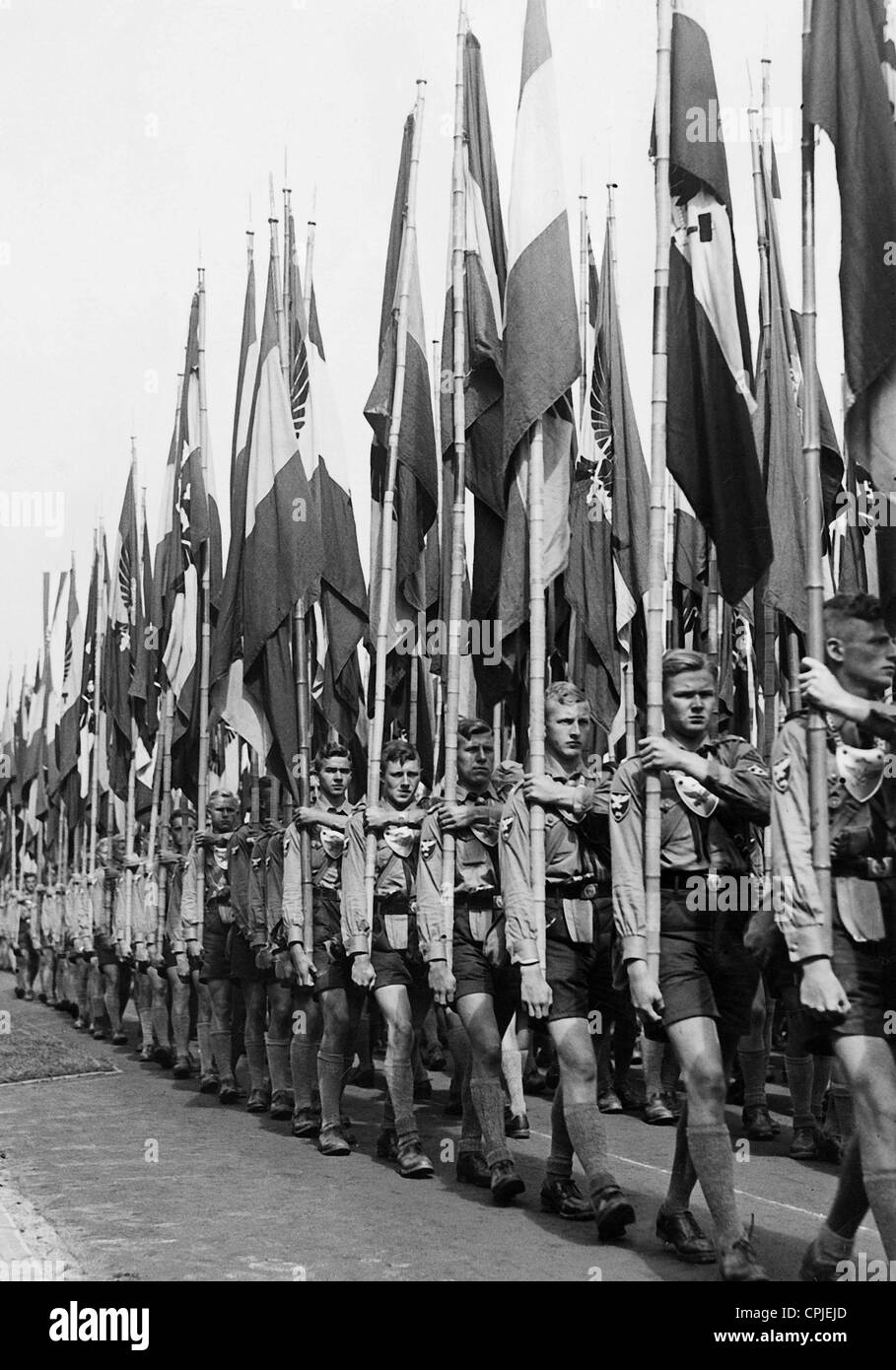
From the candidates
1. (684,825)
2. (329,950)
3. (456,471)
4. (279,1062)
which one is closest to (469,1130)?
(329,950)

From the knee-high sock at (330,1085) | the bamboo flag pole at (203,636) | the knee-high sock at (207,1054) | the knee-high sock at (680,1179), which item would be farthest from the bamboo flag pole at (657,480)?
the bamboo flag pole at (203,636)

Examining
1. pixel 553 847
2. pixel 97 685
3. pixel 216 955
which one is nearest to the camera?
pixel 553 847

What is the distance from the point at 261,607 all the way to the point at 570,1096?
6921 millimetres

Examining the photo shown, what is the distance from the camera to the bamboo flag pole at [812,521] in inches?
213

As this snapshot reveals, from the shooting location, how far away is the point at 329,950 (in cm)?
1051

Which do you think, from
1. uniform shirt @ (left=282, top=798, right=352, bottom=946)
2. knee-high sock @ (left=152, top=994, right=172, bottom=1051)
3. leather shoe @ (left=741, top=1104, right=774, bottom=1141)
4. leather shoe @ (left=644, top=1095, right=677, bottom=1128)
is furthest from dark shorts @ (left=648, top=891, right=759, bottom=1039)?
knee-high sock @ (left=152, top=994, right=172, bottom=1051)

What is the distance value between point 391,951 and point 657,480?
11.3 ft

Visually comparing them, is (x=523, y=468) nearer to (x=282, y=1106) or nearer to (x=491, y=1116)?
(x=491, y=1116)

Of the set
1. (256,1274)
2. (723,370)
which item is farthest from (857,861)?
(723,370)

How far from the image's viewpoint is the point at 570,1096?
23.5 ft

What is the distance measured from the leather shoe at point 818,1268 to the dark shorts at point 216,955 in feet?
27.1

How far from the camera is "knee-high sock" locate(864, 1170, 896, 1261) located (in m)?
5.08

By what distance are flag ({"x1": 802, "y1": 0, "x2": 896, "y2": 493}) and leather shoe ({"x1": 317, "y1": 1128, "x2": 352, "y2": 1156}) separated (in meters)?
5.26

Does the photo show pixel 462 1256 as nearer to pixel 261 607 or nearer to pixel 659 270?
pixel 659 270
